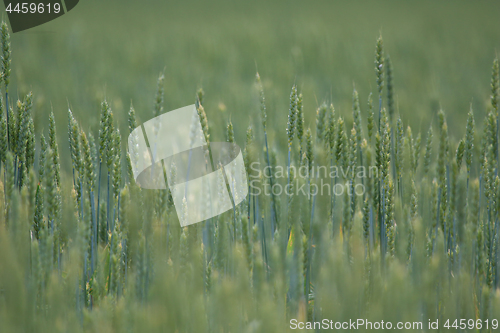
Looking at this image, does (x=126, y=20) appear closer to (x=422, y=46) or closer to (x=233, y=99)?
(x=233, y=99)

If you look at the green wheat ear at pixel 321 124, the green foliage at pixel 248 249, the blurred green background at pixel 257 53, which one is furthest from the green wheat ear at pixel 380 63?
the blurred green background at pixel 257 53

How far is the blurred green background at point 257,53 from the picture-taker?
2.27 m

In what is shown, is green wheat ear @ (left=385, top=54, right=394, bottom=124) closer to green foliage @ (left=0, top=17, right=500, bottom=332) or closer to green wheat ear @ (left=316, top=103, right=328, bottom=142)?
green foliage @ (left=0, top=17, right=500, bottom=332)

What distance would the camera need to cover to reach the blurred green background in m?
2.27

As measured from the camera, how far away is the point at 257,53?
9.27 feet

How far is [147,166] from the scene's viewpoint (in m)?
0.82

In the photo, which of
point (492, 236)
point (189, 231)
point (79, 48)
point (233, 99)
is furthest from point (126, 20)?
point (492, 236)

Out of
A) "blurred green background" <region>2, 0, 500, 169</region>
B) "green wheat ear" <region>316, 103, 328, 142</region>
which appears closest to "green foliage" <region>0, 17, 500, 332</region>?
"green wheat ear" <region>316, 103, 328, 142</region>

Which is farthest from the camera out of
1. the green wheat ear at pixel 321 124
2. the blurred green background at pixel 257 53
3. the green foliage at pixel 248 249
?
the blurred green background at pixel 257 53

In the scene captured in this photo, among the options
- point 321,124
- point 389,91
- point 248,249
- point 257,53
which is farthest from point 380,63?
point 257,53

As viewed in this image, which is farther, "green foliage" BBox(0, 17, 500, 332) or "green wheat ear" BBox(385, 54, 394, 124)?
"green wheat ear" BBox(385, 54, 394, 124)

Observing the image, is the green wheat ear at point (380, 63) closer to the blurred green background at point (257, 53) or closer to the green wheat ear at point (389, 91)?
the green wheat ear at point (389, 91)

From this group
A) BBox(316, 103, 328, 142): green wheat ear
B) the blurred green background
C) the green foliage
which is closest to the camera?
the green foliage

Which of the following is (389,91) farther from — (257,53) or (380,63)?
(257,53)
